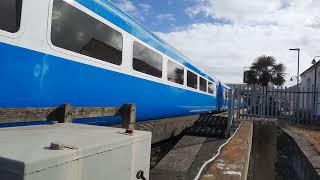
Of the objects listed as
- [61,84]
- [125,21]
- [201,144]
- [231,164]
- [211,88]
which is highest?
[125,21]

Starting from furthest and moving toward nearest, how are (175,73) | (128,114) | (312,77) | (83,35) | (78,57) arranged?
(312,77)
(175,73)
(83,35)
(78,57)
(128,114)

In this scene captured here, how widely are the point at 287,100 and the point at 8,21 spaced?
18.9m

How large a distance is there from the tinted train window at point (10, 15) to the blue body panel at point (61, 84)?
19 cm

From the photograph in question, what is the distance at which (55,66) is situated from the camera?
191 inches

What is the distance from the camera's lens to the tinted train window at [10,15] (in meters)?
4.06

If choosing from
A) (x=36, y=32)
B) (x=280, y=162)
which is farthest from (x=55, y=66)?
(x=280, y=162)

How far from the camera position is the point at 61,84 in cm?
498

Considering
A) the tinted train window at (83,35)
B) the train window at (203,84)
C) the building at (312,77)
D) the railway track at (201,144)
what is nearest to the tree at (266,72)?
the building at (312,77)

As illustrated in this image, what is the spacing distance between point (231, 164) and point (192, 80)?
21.5 feet

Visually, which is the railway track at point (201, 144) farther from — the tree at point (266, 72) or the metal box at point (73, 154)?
the tree at point (266, 72)

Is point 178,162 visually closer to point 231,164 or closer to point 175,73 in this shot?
point 231,164

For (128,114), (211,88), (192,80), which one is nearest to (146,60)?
(128,114)

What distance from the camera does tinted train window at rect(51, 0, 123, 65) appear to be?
4980 mm

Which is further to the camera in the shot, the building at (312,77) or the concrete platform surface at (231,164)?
the building at (312,77)
